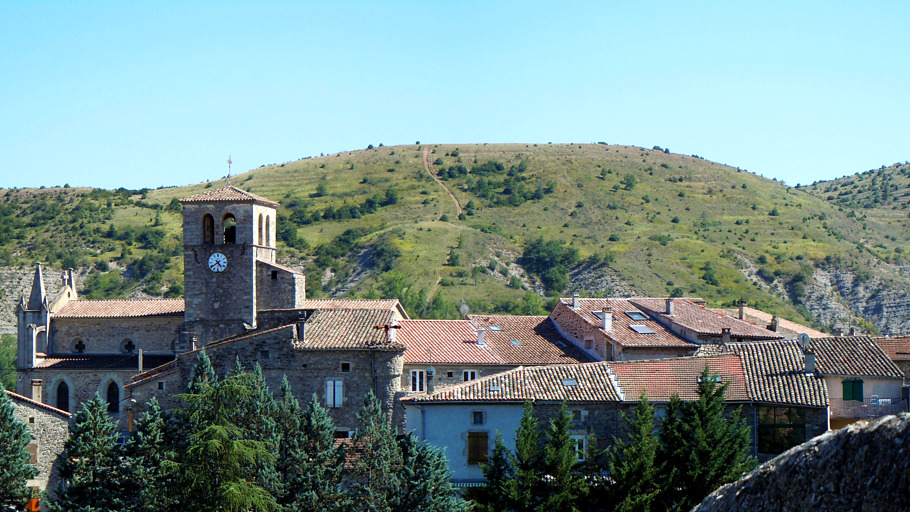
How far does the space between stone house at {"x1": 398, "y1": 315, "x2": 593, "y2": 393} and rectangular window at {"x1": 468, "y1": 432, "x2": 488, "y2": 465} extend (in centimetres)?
482

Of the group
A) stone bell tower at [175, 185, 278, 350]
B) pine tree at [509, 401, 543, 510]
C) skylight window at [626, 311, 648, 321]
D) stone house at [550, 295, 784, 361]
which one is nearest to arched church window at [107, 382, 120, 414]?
stone bell tower at [175, 185, 278, 350]

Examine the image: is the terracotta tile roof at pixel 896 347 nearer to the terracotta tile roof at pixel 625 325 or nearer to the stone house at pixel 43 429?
the terracotta tile roof at pixel 625 325

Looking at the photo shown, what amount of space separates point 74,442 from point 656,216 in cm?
11174

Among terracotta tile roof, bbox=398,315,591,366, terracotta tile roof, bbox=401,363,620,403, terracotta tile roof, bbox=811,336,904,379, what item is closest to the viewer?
terracotta tile roof, bbox=401,363,620,403

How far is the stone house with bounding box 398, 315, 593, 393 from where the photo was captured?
49469 mm

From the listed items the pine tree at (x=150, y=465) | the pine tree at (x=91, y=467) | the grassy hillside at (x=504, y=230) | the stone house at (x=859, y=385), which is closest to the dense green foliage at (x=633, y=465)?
the stone house at (x=859, y=385)

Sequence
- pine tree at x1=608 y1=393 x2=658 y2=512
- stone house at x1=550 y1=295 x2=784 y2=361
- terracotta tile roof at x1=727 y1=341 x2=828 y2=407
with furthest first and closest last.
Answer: stone house at x1=550 y1=295 x2=784 y2=361 < terracotta tile roof at x1=727 y1=341 x2=828 y2=407 < pine tree at x1=608 y1=393 x2=658 y2=512

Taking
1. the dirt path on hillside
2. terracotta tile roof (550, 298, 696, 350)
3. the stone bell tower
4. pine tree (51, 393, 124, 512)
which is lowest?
pine tree (51, 393, 124, 512)

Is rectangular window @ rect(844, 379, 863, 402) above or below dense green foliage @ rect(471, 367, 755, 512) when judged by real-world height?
above

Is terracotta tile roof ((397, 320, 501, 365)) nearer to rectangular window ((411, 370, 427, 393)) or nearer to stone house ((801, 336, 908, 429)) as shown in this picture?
rectangular window ((411, 370, 427, 393))

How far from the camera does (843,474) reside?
10.3m

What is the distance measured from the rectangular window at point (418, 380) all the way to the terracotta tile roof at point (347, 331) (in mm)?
2679

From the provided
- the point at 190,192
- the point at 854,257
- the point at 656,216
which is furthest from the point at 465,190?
the point at 854,257

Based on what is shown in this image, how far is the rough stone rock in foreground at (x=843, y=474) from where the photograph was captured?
952 centimetres
